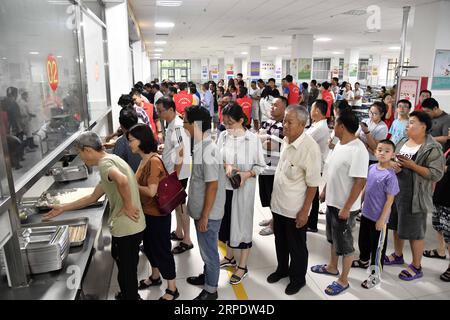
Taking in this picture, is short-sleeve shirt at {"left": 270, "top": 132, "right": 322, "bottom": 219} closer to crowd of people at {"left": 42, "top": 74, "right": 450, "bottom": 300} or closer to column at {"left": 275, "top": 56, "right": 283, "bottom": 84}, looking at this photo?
crowd of people at {"left": 42, "top": 74, "right": 450, "bottom": 300}

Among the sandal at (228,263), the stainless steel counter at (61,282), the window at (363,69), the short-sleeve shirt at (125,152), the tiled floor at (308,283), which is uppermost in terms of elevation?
the window at (363,69)

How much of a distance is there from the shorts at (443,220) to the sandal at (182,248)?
2.52 meters

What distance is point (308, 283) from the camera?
3156 millimetres

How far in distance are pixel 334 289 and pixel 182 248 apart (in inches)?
61.9

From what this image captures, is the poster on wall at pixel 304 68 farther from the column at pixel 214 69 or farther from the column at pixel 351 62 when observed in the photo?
the column at pixel 214 69

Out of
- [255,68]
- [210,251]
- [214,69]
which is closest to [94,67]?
[210,251]

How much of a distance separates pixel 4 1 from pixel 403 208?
11.5 ft

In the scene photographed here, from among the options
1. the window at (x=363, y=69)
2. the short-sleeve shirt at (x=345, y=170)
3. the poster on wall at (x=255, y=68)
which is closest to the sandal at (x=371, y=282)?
the short-sleeve shirt at (x=345, y=170)

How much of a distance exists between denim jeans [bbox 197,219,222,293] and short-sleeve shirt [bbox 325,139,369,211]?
3.30ft

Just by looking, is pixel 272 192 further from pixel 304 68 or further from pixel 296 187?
pixel 304 68

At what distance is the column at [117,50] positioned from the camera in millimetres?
6348

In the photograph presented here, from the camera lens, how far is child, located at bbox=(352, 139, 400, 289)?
293cm

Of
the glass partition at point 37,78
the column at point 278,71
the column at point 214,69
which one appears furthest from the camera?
the column at point 214,69
